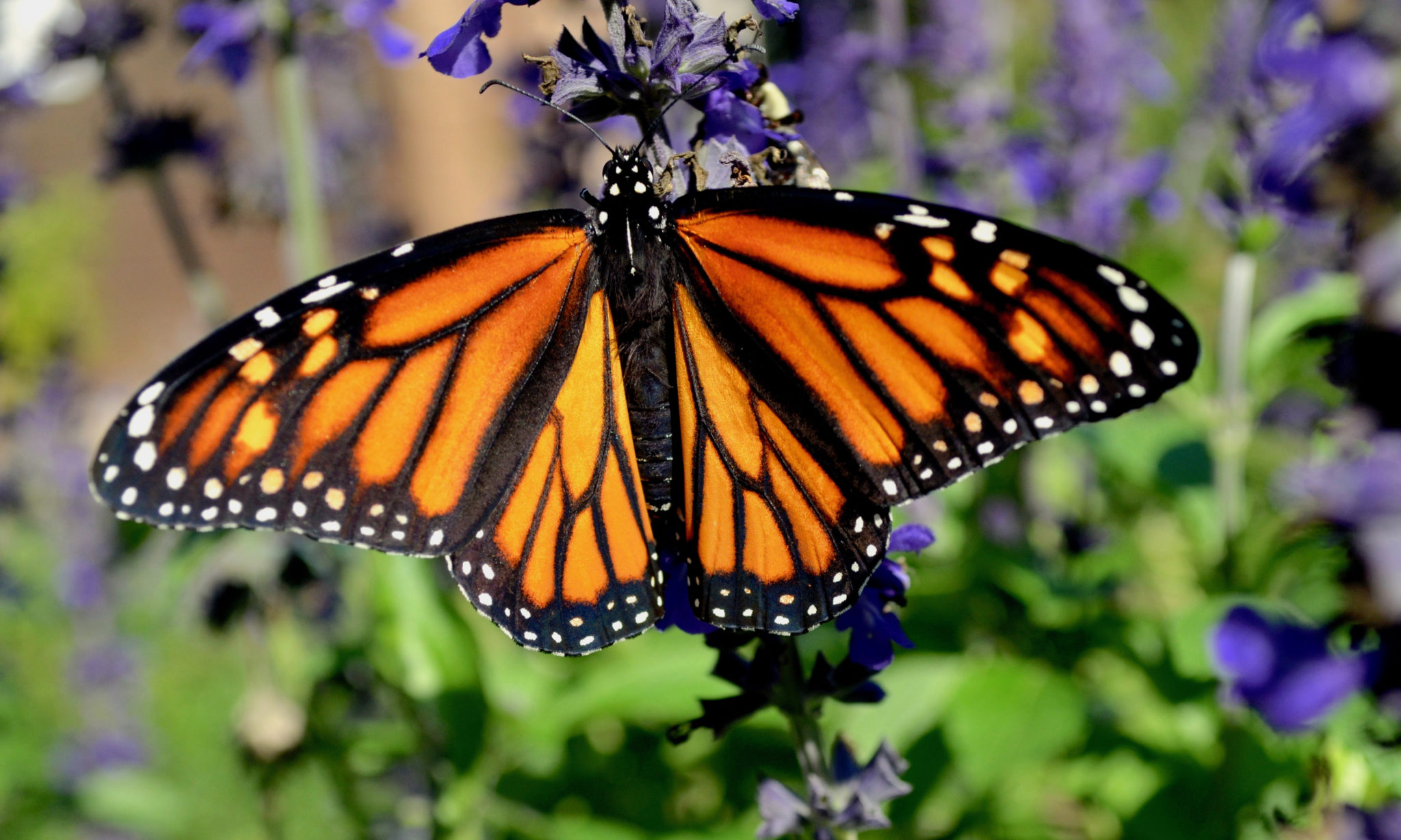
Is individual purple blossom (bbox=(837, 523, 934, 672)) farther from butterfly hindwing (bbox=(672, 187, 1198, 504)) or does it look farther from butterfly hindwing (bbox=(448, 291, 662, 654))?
butterfly hindwing (bbox=(448, 291, 662, 654))

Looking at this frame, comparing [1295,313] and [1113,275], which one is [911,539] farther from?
[1295,313]

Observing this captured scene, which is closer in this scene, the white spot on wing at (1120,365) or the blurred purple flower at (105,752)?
the white spot on wing at (1120,365)

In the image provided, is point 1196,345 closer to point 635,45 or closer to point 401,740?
point 635,45

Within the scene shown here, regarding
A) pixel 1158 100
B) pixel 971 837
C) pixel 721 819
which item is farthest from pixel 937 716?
pixel 1158 100

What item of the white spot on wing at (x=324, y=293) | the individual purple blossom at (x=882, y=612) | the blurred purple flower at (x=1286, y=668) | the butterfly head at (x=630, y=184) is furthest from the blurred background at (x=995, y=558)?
the white spot on wing at (x=324, y=293)

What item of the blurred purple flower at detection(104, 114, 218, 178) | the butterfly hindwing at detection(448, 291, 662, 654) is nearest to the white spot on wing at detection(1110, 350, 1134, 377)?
the butterfly hindwing at detection(448, 291, 662, 654)

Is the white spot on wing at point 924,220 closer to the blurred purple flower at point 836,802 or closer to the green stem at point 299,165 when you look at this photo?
the blurred purple flower at point 836,802
